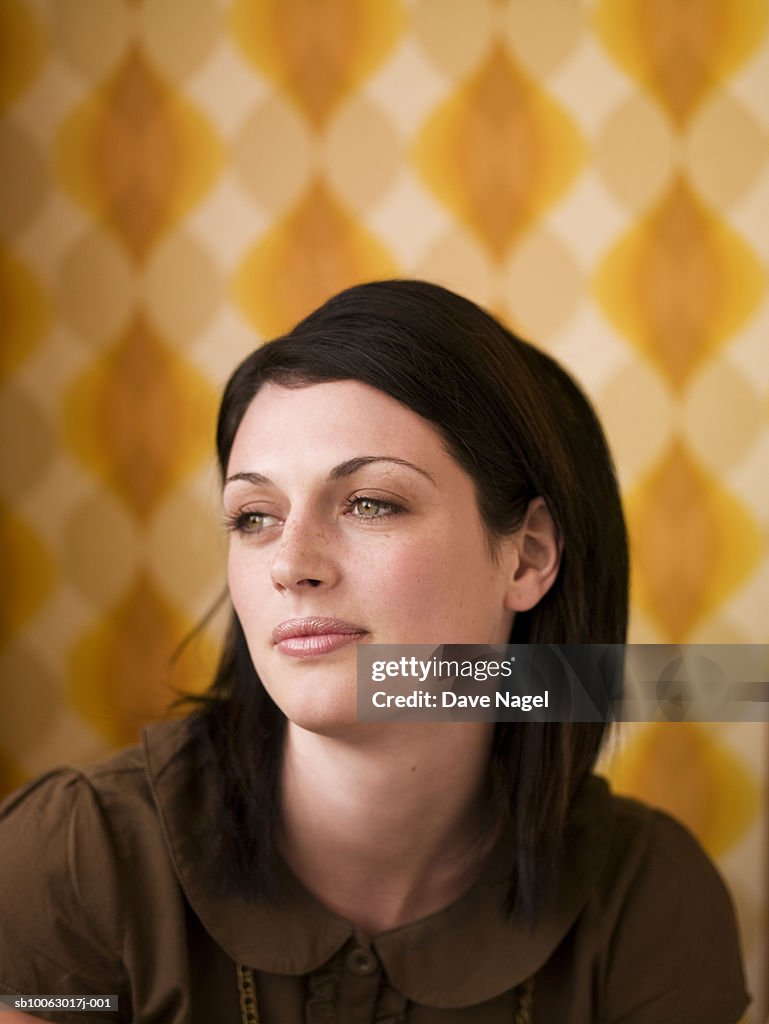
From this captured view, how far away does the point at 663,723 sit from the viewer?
1.56 m

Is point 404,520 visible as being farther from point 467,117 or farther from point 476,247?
point 467,117

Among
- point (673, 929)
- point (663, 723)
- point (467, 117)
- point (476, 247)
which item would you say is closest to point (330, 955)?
point (673, 929)

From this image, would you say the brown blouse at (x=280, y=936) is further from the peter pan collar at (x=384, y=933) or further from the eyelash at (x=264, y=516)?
the eyelash at (x=264, y=516)

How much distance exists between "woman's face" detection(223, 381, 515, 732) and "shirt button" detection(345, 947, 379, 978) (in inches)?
9.1

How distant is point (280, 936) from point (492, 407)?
1.68ft

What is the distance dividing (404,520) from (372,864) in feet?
1.14

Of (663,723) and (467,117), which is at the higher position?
(467,117)

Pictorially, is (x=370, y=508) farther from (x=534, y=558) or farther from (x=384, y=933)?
(x=384, y=933)

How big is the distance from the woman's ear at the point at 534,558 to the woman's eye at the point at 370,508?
0.54 ft

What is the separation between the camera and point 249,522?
93 centimetres

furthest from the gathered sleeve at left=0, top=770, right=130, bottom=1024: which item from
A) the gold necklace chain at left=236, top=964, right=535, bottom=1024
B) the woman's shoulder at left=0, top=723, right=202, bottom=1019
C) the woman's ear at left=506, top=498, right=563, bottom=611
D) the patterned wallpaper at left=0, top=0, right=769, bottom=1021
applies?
the patterned wallpaper at left=0, top=0, right=769, bottom=1021

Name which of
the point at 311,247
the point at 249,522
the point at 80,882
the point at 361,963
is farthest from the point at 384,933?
the point at 311,247

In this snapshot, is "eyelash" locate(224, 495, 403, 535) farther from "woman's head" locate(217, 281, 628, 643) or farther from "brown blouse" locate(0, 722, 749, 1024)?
"brown blouse" locate(0, 722, 749, 1024)

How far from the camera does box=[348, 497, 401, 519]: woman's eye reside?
0.86 meters
